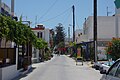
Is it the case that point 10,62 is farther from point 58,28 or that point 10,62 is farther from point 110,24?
point 58,28

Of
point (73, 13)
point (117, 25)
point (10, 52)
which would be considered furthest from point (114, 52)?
point (73, 13)

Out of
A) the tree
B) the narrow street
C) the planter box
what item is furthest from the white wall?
the tree

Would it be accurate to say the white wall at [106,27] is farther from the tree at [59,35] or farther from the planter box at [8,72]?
the tree at [59,35]

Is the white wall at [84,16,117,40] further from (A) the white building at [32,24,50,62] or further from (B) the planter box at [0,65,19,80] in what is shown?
(B) the planter box at [0,65,19,80]

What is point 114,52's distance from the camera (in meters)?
35.4

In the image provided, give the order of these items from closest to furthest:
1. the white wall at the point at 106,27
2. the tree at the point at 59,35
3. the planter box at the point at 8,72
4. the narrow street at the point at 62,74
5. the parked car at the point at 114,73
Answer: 1. the parked car at the point at 114,73
2. the planter box at the point at 8,72
3. the narrow street at the point at 62,74
4. the white wall at the point at 106,27
5. the tree at the point at 59,35

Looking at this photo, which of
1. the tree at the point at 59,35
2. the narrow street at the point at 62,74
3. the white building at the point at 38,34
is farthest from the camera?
the tree at the point at 59,35

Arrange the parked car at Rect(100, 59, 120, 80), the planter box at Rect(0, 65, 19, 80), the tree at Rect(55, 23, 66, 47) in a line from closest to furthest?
the parked car at Rect(100, 59, 120, 80), the planter box at Rect(0, 65, 19, 80), the tree at Rect(55, 23, 66, 47)

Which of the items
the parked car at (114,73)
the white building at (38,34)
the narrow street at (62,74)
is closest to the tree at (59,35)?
the white building at (38,34)

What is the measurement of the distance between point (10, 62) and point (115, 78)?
14.1m

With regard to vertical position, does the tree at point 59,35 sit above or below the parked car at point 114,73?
above

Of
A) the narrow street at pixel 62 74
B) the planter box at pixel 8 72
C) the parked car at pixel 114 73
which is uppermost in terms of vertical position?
the parked car at pixel 114 73

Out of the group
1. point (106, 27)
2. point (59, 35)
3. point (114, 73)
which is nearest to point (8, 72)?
point (114, 73)

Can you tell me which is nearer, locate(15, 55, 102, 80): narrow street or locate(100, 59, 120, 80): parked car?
locate(100, 59, 120, 80): parked car
